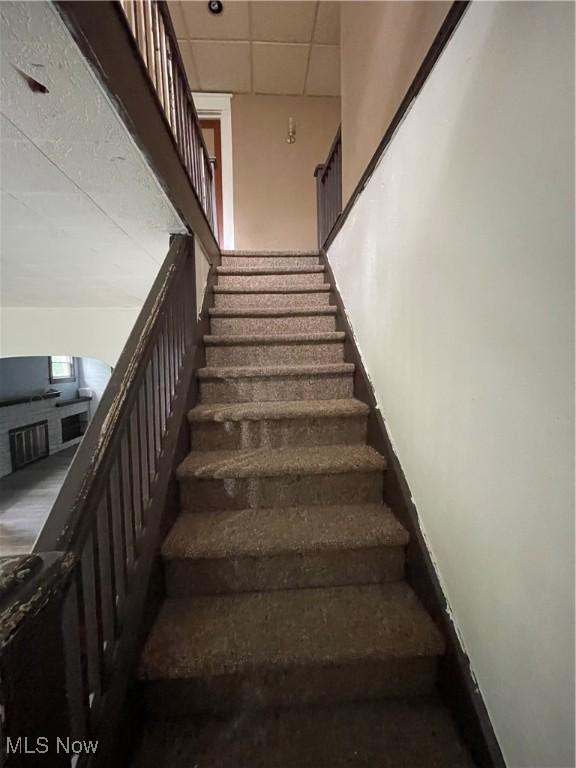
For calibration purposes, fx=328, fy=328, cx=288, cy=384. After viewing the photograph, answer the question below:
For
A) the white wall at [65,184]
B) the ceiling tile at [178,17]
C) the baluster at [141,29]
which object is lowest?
the white wall at [65,184]

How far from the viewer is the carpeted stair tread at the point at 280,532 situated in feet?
3.50

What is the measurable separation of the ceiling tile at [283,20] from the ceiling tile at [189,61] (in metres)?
0.66

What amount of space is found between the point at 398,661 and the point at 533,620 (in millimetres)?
456

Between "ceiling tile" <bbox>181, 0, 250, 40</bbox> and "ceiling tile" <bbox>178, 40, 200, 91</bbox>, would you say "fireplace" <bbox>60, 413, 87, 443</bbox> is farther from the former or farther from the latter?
"ceiling tile" <bbox>181, 0, 250, 40</bbox>

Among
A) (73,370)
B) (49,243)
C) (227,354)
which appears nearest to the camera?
(49,243)

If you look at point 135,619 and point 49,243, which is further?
point 49,243

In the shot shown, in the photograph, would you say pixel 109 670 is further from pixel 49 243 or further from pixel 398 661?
pixel 49 243

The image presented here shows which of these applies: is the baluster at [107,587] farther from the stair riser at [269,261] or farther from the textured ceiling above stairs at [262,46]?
the textured ceiling above stairs at [262,46]

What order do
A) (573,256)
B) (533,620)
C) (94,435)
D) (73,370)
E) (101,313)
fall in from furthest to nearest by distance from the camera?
1. (73,370)
2. (101,313)
3. (94,435)
4. (533,620)
5. (573,256)

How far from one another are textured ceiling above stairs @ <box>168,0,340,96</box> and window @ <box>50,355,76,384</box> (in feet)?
16.1

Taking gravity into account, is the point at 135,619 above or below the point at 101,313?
below

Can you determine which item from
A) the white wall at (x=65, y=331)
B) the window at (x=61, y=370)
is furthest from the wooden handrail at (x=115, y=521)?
the window at (x=61, y=370)

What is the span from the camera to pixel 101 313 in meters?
3.02

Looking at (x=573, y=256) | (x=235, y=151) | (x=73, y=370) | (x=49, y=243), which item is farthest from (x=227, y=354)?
(x=73, y=370)
